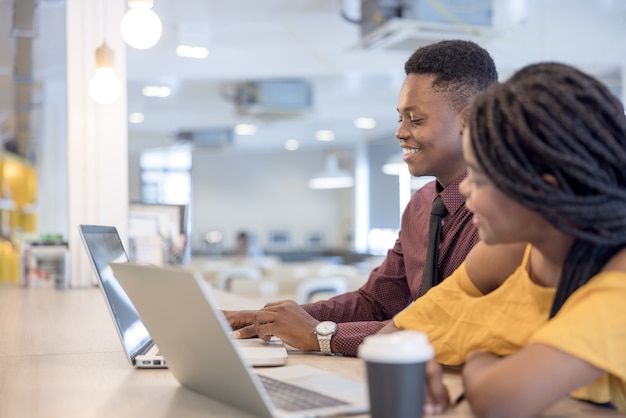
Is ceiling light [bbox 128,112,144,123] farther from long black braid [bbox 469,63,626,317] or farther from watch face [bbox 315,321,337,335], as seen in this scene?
long black braid [bbox 469,63,626,317]

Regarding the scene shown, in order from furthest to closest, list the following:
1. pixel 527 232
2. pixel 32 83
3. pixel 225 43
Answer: pixel 32 83 < pixel 225 43 < pixel 527 232

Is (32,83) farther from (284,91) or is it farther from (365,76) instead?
(365,76)

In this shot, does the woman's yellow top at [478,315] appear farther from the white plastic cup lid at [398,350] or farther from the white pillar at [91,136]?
the white pillar at [91,136]

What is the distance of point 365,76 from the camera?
786 centimetres

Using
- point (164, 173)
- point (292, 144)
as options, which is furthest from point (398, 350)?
point (164, 173)

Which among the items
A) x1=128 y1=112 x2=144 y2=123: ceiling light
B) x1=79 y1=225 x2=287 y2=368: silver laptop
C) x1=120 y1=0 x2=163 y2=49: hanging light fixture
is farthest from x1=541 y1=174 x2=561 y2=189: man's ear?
x1=128 y1=112 x2=144 y2=123: ceiling light

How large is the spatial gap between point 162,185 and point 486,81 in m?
13.2

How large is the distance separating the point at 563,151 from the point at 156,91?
796 cm

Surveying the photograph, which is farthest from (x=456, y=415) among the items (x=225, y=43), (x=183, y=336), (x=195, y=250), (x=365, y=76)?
(x=195, y=250)

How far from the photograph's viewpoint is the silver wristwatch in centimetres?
153

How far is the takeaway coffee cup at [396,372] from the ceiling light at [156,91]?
7811 mm

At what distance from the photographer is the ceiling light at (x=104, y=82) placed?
309 centimetres

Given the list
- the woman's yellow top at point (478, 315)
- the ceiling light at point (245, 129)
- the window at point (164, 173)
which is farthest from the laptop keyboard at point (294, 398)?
the window at point (164, 173)

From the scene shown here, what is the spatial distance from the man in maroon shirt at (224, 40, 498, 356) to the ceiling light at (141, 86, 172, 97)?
22.1 feet
